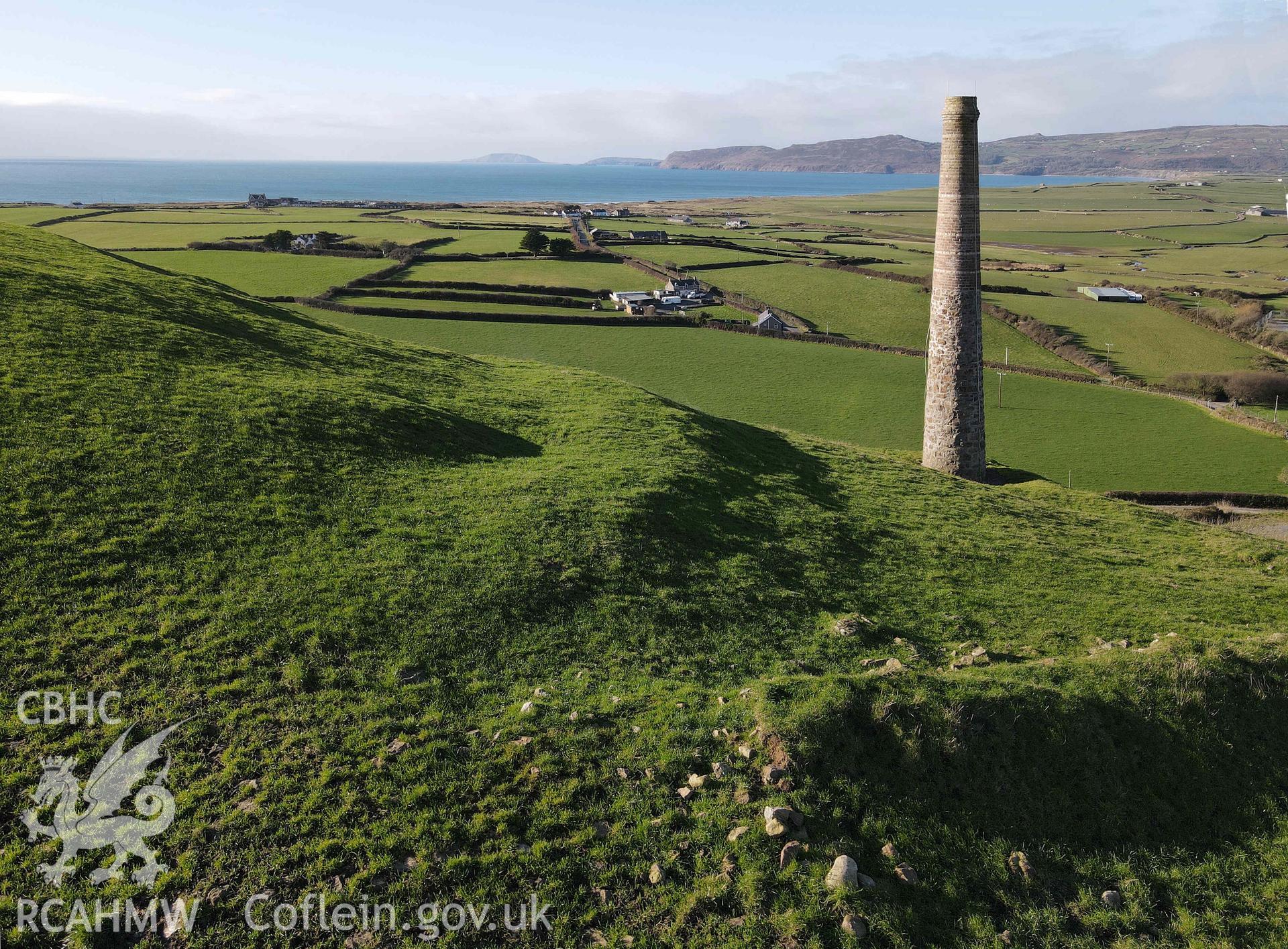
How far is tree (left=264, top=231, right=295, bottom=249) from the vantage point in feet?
307

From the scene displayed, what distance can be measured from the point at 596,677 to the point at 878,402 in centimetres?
4021

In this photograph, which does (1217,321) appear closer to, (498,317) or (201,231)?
(498,317)

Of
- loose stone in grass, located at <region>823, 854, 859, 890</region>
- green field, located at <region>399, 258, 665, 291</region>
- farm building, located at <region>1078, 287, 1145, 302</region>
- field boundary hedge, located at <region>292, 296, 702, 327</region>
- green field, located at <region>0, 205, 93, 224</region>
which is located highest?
green field, located at <region>0, 205, 93, 224</region>

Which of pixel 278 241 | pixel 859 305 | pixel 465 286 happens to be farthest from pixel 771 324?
pixel 278 241

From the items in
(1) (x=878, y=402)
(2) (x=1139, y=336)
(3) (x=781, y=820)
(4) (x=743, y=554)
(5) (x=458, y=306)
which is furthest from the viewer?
(5) (x=458, y=306)

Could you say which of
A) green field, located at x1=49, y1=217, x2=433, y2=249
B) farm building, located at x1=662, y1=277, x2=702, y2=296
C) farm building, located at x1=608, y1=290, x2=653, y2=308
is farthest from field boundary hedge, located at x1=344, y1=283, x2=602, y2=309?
green field, located at x1=49, y1=217, x2=433, y2=249

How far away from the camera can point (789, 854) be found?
9.09m

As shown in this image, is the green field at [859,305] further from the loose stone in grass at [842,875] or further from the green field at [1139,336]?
the loose stone in grass at [842,875]

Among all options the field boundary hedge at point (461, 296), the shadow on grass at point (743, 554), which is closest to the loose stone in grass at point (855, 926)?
the shadow on grass at point (743, 554)

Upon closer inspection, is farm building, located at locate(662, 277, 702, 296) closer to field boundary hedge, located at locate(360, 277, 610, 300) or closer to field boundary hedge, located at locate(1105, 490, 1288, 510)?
field boundary hedge, located at locate(360, 277, 610, 300)

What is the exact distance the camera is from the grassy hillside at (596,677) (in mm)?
8883

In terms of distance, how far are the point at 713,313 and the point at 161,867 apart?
69087 mm

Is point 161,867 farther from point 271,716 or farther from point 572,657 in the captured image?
point 572,657

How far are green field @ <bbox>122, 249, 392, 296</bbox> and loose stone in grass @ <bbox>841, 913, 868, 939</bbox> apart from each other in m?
69.6
